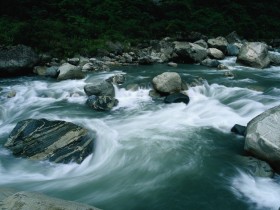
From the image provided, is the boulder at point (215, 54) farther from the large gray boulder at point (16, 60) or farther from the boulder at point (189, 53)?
the large gray boulder at point (16, 60)

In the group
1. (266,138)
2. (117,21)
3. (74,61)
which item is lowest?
(74,61)

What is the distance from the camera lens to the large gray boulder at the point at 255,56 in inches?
533

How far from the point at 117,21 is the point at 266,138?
54.1ft

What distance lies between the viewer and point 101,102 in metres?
9.19

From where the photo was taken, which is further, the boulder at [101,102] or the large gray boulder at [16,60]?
the large gray boulder at [16,60]

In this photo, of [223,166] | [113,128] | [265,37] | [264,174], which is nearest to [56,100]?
[113,128]

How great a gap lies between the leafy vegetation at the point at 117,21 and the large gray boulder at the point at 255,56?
7.06 meters

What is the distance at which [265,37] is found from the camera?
904 inches

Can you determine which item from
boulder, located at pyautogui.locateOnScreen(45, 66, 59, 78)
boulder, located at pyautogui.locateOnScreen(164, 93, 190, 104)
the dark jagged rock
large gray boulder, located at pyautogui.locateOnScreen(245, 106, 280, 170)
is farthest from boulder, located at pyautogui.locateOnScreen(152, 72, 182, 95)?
boulder, located at pyautogui.locateOnScreen(45, 66, 59, 78)

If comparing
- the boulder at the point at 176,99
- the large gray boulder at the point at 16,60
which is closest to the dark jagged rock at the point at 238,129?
the boulder at the point at 176,99

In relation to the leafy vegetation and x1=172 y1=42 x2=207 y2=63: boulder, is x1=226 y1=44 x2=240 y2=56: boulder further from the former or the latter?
the leafy vegetation

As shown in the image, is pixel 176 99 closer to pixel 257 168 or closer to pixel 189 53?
pixel 257 168

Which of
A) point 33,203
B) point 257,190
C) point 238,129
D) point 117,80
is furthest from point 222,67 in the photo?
point 33,203

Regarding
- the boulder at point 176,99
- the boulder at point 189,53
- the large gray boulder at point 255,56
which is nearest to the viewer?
the boulder at point 176,99
